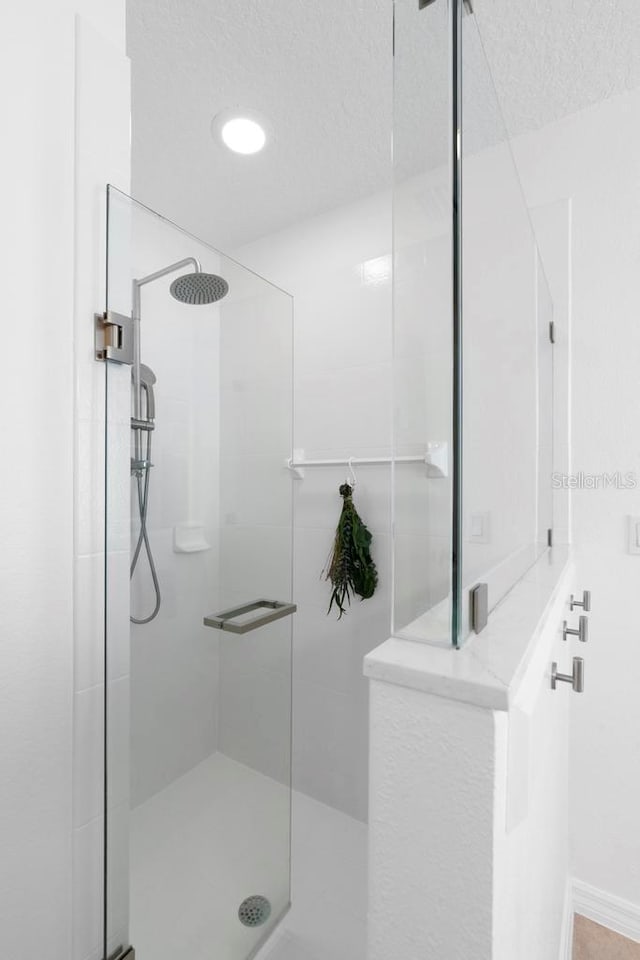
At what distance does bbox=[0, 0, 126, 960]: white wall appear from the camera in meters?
0.70

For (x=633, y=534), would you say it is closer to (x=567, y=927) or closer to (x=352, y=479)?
(x=352, y=479)

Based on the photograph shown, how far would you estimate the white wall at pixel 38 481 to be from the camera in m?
0.70

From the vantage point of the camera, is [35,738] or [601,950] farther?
[601,950]

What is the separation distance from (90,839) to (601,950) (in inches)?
53.7

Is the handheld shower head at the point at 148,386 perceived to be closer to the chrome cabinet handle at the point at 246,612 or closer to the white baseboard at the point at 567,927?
the chrome cabinet handle at the point at 246,612

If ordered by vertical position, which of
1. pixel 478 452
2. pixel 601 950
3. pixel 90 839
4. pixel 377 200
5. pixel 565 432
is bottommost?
pixel 601 950

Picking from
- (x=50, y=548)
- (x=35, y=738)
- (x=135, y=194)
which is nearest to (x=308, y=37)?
(x=135, y=194)

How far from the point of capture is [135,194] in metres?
1.71

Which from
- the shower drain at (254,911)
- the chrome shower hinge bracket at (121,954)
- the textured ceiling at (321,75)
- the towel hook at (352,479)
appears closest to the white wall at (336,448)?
the towel hook at (352,479)

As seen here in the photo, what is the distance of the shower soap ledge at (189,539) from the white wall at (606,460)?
1.07 meters

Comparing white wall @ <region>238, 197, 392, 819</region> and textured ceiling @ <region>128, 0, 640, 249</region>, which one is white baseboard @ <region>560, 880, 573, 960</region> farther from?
textured ceiling @ <region>128, 0, 640, 249</region>

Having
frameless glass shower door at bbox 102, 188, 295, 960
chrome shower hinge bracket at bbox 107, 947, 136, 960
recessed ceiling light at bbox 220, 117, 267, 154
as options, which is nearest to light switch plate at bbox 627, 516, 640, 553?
frameless glass shower door at bbox 102, 188, 295, 960

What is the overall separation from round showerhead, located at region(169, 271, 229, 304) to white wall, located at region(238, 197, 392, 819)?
0.74 meters

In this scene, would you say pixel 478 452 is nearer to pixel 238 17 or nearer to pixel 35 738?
pixel 35 738
